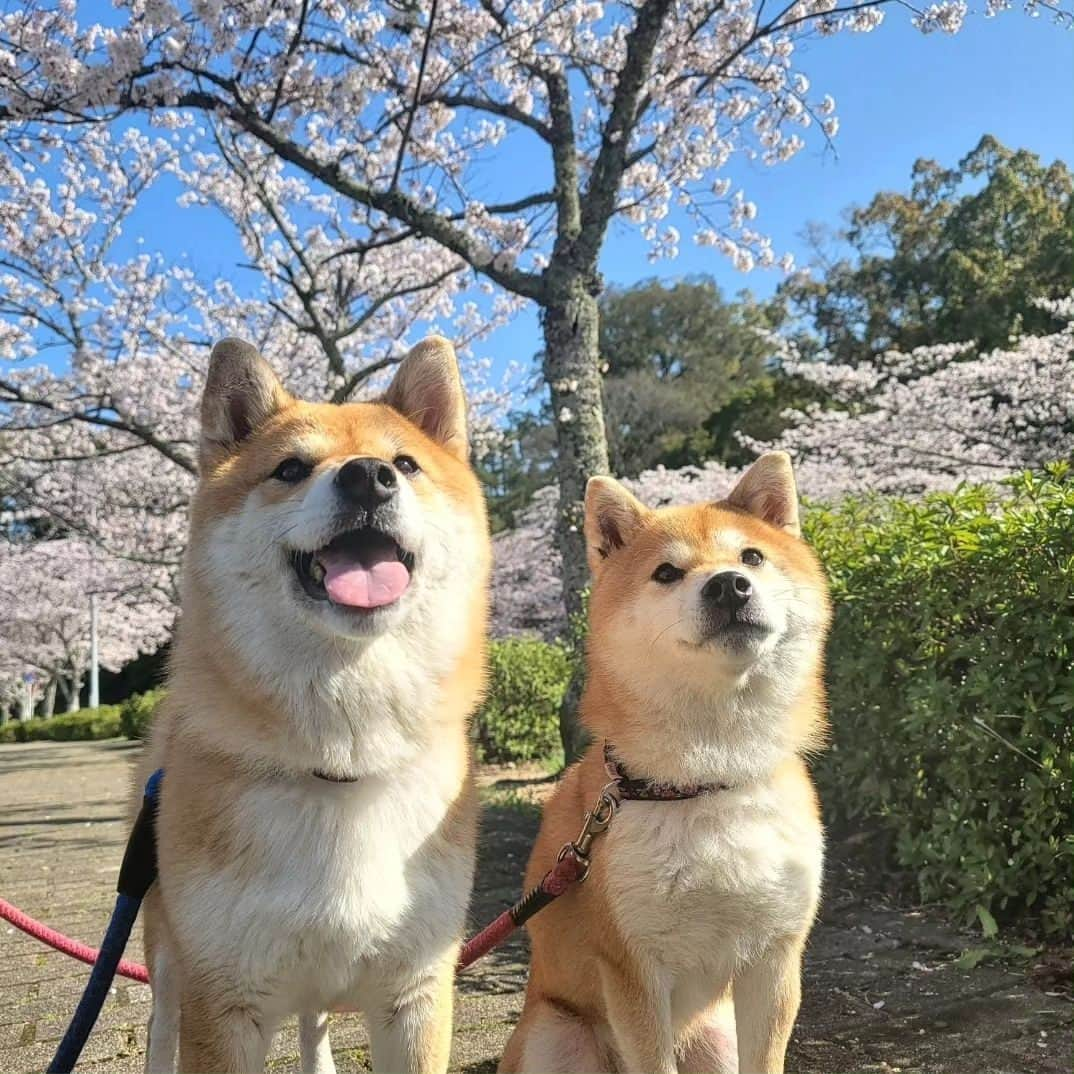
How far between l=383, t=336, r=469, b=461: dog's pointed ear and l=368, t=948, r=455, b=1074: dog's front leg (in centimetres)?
120

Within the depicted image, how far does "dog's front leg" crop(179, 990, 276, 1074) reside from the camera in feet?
5.49

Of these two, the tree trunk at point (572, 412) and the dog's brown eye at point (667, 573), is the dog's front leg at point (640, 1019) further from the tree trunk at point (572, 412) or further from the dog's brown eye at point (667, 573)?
the tree trunk at point (572, 412)

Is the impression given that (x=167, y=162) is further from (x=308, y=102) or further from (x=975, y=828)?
(x=975, y=828)

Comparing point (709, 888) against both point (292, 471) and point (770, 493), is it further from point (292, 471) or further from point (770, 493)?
point (292, 471)

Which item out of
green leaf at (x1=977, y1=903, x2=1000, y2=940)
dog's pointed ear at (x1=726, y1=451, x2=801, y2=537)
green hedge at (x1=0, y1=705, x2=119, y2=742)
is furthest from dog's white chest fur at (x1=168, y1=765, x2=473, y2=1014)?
green hedge at (x1=0, y1=705, x2=119, y2=742)

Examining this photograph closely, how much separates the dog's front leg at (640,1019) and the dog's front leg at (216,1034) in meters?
0.75

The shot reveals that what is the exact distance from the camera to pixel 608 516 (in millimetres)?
2451

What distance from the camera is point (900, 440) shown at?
13.6 meters

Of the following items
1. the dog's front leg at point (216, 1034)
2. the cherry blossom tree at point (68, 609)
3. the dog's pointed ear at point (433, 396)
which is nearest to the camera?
the dog's front leg at point (216, 1034)

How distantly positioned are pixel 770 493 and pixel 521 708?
970 centimetres

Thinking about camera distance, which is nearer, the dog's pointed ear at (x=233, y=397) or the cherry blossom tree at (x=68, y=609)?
the dog's pointed ear at (x=233, y=397)

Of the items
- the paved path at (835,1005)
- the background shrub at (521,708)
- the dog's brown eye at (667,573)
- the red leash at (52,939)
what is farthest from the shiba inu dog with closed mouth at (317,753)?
the background shrub at (521,708)

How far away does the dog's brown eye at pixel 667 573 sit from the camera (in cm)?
218

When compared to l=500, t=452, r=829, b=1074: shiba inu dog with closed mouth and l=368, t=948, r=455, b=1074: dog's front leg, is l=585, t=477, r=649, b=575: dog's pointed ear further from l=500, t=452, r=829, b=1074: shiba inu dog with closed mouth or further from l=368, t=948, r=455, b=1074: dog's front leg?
l=368, t=948, r=455, b=1074: dog's front leg
